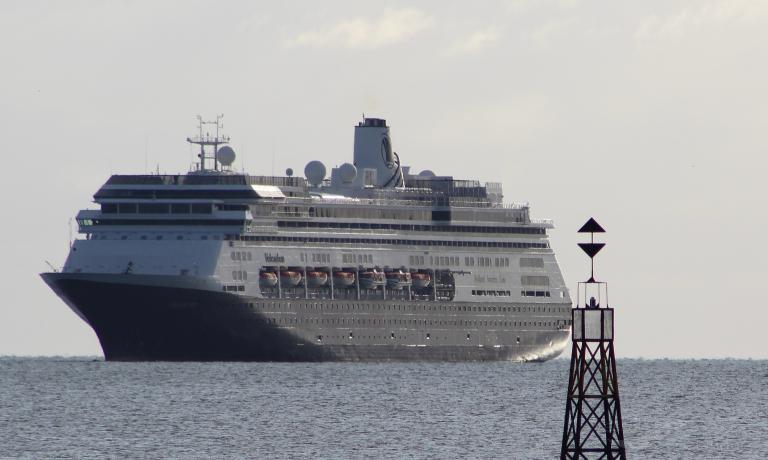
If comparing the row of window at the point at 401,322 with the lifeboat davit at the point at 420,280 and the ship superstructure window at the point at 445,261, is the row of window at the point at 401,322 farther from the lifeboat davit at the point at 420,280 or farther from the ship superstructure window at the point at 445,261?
the ship superstructure window at the point at 445,261

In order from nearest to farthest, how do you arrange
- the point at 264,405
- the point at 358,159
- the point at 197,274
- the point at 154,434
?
the point at 154,434 < the point at 264,405 < the point at 197,274 < the point at 358,159

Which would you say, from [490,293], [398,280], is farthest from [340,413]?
[490,293]

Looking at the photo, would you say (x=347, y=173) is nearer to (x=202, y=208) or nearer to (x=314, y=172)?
(x=314, y=172)

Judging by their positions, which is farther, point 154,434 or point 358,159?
point 358,159

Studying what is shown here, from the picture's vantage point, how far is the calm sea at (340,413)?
86.0m

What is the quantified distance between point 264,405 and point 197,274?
27913 mm

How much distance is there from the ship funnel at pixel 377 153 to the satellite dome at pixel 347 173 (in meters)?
3.78

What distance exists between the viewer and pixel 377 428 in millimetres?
95250

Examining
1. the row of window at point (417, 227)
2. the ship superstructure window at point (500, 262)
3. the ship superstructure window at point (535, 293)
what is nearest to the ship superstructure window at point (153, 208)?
the row of window at point (417, 227)

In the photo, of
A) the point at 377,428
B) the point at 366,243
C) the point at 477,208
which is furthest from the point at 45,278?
the point at 377,428

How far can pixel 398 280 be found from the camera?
→ 148625 mm

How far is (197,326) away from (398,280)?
1873 cm

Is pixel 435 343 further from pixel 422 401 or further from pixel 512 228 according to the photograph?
pixel 422 401

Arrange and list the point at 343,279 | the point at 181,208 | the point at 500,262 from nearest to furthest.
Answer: the point at 181,208, the point at 343,279, the point at 500,262
